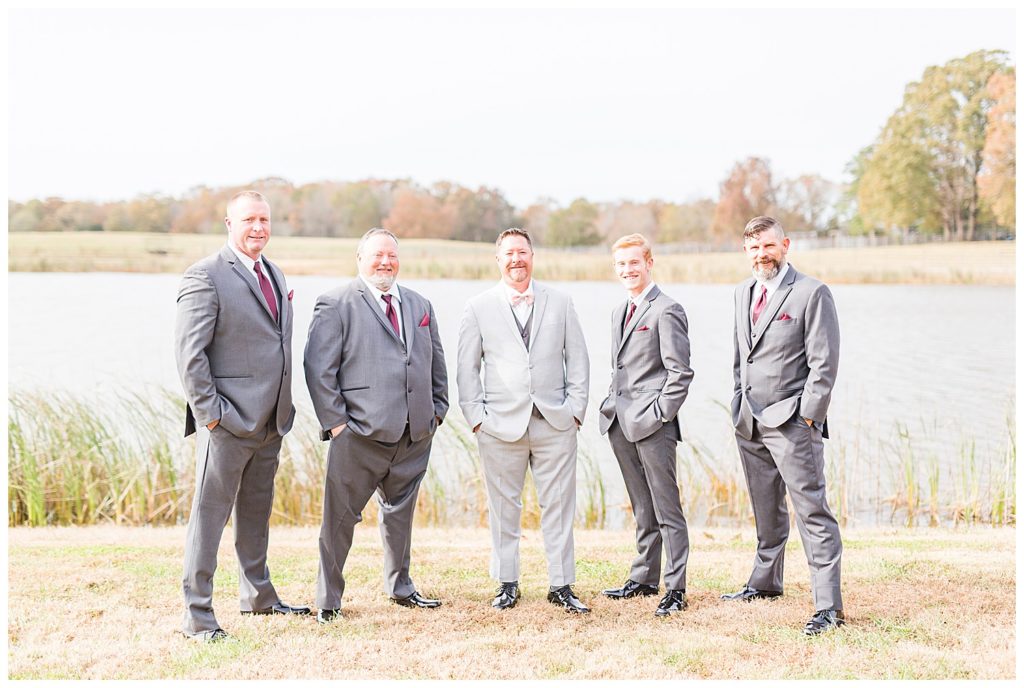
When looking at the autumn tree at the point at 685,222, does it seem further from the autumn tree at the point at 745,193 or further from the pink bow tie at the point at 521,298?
the pink bow tie at the point at 521,298

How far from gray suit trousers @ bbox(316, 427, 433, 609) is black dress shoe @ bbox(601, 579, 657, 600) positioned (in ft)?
3.69

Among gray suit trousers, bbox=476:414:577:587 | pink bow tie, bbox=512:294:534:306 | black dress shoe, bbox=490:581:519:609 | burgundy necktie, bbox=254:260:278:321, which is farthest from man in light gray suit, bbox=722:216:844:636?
burgundy necktie, bbox=254:260:278:321

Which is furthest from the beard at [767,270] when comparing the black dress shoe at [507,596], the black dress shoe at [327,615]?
the black dress shoe at [327,615]

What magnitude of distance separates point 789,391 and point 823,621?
1.07 meters

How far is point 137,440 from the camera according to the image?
8.01 metres

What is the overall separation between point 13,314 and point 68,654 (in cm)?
1979

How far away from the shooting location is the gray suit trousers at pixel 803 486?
4457 millimetres

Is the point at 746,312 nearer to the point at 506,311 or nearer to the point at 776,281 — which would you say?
the point at 776,281

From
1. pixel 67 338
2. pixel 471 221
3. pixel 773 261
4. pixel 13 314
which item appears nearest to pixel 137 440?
pixel 773 261

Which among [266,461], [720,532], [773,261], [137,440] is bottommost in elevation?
[720,532]

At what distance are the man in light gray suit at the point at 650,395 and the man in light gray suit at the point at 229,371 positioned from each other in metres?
1.66

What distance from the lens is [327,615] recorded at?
4.58 meters

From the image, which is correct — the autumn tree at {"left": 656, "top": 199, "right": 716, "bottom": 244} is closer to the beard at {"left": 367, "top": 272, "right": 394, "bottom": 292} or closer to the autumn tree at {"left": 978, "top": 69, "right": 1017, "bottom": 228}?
the autumn tree at {"left": 978, "top": 69, "right": 1017, "bottom": 228}

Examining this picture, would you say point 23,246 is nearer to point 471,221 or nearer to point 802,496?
point 471,221
